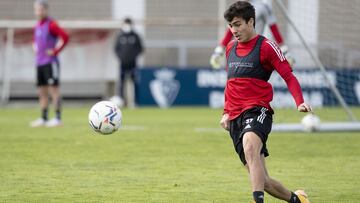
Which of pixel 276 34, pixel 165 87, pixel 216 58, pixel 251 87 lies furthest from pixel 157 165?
pixel 165 87

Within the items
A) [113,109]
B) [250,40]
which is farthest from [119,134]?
[250,40]

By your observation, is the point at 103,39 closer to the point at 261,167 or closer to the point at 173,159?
the point at 173,159

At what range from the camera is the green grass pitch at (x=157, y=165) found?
8805mm

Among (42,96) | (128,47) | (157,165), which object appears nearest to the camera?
(157,165)

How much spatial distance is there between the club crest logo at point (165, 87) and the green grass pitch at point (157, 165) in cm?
692

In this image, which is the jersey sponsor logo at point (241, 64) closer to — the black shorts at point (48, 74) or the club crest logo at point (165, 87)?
the black shorts at point (48, 74)

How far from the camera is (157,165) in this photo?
11.1m

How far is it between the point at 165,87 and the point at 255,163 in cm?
1749

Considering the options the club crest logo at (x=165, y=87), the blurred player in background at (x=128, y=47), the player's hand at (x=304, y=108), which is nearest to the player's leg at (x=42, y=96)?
the blurred player in background at (x=128, y=47)

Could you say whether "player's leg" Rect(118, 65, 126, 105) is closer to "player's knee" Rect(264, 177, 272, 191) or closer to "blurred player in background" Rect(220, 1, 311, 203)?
"blurred player in background" Rect(220, 1, 311, 203)

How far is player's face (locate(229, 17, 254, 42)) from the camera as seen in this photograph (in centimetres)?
741

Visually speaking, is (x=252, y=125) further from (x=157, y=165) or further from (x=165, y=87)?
(x=165, y=87)

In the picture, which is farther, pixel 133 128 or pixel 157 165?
pixel 133 128

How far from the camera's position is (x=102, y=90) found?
2639 centimetres
